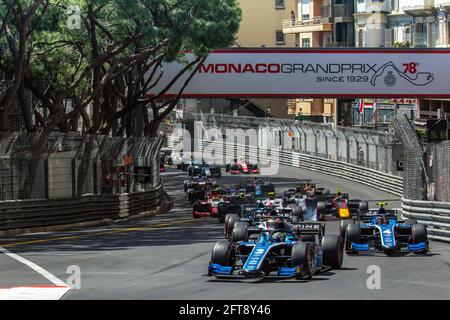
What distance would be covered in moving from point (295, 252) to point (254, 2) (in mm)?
83197

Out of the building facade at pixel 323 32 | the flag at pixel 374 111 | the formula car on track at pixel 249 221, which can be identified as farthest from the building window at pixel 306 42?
the formula car on track at pixel 249 221

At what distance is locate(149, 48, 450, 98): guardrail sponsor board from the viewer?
169 feet

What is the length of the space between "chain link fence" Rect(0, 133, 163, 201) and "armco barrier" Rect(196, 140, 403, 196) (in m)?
13.0

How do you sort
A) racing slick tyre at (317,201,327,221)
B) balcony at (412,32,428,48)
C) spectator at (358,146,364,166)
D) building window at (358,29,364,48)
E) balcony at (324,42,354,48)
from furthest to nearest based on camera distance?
1. balcony at (324,42,354,48)
2. building window at (358,29,364,48)
3. balcony at (412,32,428,48)
4. spectator at (358,146,364,166)
5. racing slick tyre at (317,201,327,221)

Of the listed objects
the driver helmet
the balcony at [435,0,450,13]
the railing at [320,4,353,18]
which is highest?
the railing at [320,4,353,18]

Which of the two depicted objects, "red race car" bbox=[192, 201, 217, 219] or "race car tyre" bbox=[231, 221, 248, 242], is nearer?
"race car tyre" bbox=[231, 221, 248, 242]

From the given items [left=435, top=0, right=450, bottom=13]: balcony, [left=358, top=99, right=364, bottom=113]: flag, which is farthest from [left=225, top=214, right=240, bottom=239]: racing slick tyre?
[left=358, top=99, right=364, bottom=113]: flag

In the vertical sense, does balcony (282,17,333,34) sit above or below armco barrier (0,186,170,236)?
above

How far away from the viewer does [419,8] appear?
67625mm

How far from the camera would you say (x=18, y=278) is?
20.4m

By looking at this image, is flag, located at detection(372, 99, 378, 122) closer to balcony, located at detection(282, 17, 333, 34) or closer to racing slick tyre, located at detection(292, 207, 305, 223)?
balcony, located at detection(282, 17, 333, 34)

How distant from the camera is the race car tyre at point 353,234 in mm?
24172

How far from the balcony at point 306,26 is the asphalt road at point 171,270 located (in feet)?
174
